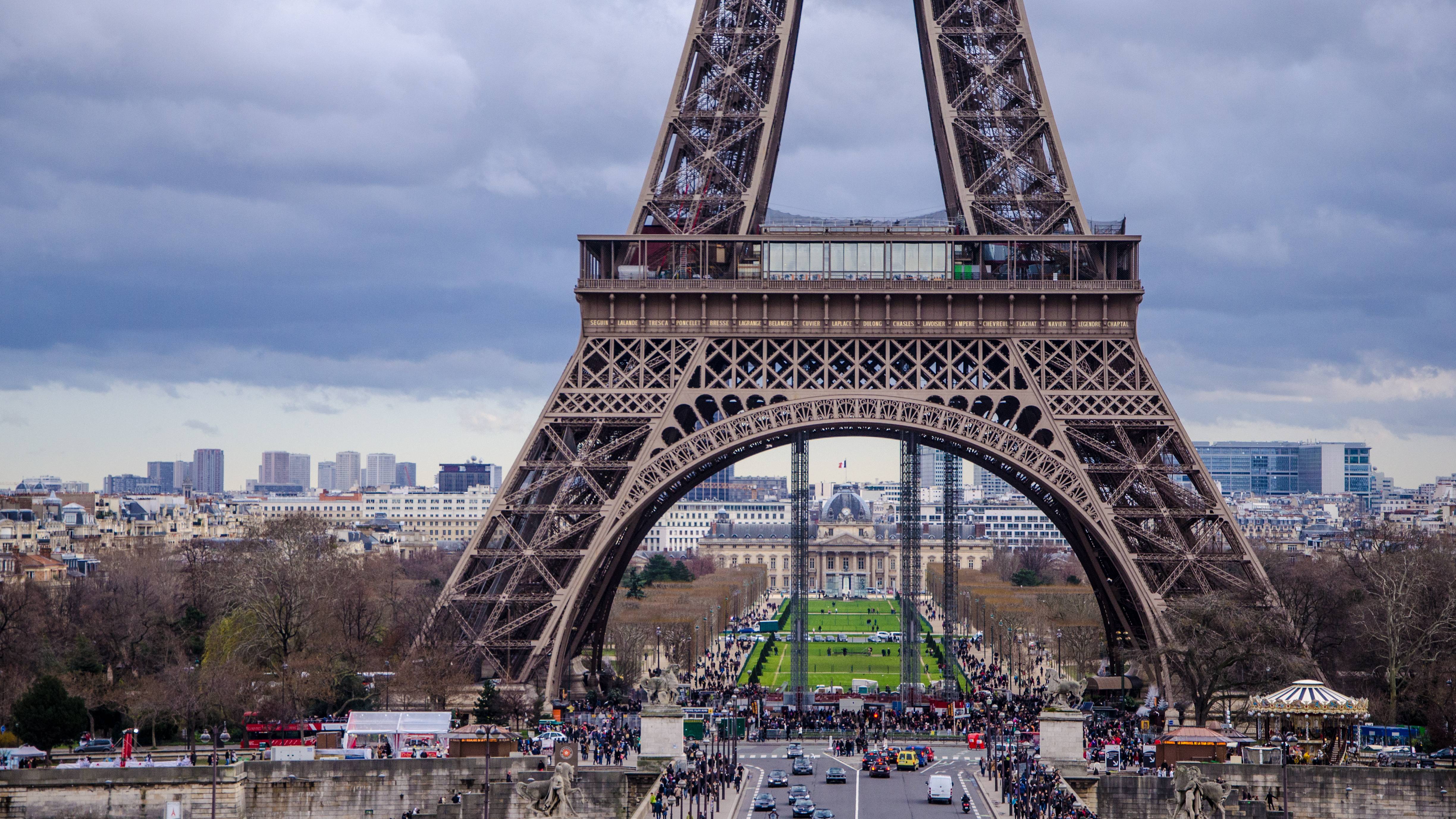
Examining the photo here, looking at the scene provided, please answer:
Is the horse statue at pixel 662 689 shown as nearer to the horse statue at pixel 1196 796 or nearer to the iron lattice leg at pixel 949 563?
the horse statue at pixel 1196 796

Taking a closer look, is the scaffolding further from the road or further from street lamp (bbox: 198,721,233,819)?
street lamp (bbox: 198,721,233,819)

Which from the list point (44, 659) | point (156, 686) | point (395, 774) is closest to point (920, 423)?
point (395, 774)

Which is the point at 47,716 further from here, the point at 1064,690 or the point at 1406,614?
the point at 1406,614

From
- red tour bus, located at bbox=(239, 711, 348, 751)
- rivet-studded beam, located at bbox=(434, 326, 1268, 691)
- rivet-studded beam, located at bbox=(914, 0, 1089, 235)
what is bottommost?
red tour bus, located at bbox=(239, 711, 348, 751)

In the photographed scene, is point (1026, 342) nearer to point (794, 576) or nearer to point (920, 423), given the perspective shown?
point (920, 423)

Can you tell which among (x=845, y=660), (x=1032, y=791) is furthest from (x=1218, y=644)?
(x=845, y=660)

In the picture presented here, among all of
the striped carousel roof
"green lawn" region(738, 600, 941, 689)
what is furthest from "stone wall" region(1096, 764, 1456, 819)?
"green lawn" region(738, 600, 941, 689)
